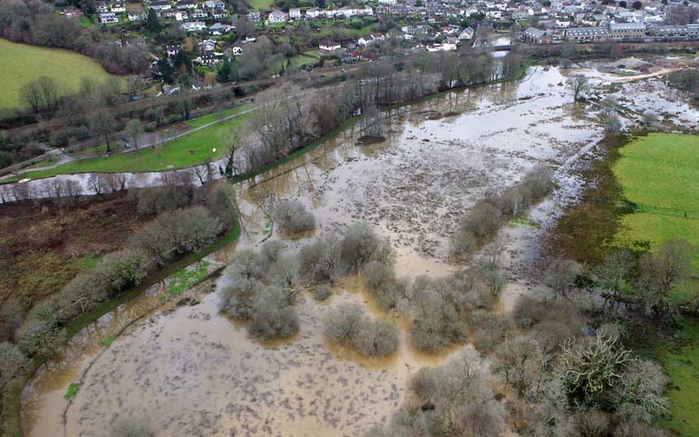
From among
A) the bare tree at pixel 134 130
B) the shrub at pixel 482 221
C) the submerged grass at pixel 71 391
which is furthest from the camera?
the bare tree at pixel 134 130

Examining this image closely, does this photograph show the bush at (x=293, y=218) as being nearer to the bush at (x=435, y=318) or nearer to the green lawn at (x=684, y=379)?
the bush at (x=435, y=318)

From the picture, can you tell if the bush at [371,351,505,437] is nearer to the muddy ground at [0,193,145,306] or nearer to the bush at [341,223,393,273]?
the bush at [341,223,393,273]

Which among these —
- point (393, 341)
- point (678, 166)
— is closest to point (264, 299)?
point (393, 341)

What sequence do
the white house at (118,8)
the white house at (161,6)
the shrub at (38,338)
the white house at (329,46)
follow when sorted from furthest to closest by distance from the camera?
the white house at (161,6) → the white house at (118,8) → the white house at (329,46) → the shrub at (38,338)

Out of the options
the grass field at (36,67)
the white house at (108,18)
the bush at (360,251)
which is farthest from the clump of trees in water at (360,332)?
the white house at (108,18)

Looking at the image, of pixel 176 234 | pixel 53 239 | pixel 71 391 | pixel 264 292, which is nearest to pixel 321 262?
pixel 264 292

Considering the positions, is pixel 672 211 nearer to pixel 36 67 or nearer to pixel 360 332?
pixel 360 332

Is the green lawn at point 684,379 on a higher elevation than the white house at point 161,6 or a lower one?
lower
